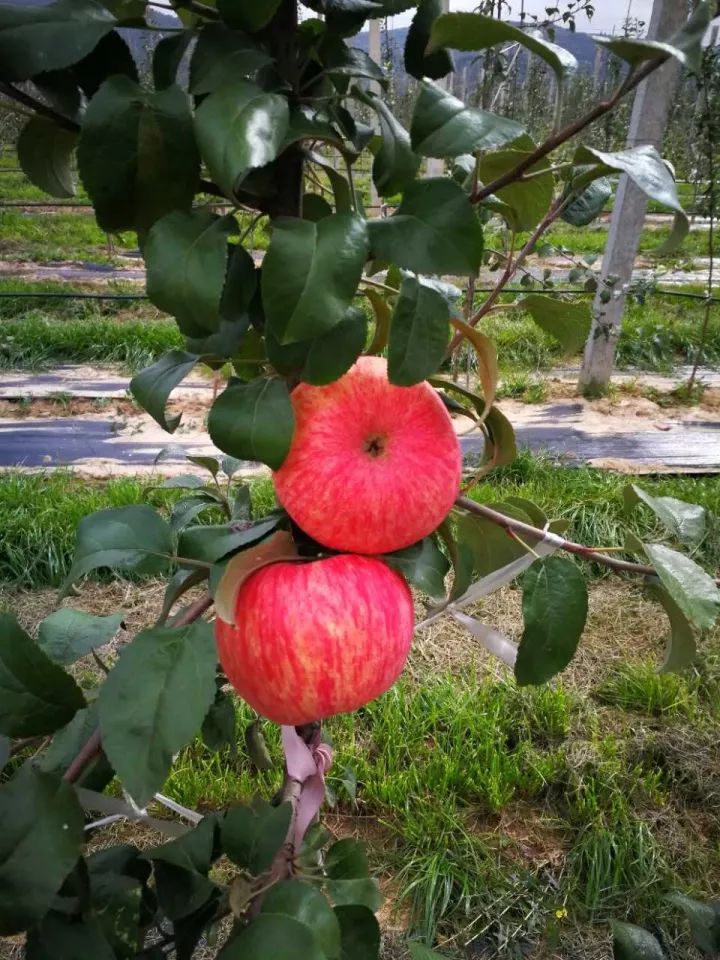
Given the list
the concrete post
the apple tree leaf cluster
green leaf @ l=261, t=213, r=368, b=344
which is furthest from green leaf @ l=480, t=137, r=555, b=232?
the concrete post

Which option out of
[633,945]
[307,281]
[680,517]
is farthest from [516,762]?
[307,281]

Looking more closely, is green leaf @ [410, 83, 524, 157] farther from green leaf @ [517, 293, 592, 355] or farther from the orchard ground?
the orchard ground

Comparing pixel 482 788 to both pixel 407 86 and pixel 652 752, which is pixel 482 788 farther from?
pixel 407 86

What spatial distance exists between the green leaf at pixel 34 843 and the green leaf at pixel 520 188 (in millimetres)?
530

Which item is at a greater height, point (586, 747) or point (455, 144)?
point (455, 144)

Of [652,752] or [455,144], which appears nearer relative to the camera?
[455,144]

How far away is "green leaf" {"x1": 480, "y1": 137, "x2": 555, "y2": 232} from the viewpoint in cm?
62

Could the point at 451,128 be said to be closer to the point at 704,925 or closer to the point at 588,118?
the point at 588,118

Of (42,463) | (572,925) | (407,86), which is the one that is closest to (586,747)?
(572,925)

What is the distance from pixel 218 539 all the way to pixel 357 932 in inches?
13.3

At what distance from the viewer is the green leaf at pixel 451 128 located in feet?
1.46

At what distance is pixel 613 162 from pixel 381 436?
208 millimetres

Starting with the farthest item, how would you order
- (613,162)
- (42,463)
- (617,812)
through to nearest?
(42,463), (617,812), (613,162)

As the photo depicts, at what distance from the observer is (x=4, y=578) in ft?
7.26
